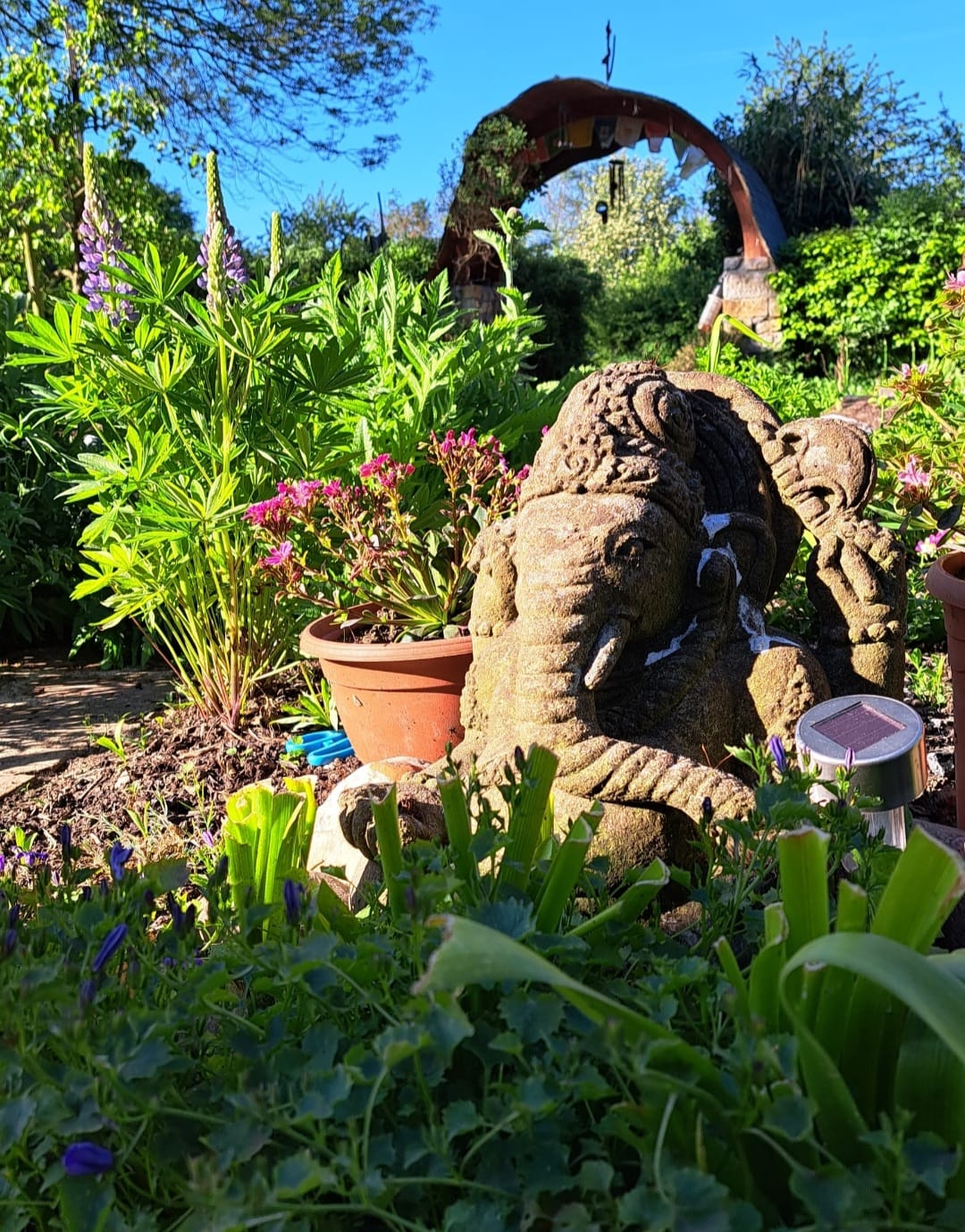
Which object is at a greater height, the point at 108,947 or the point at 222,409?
the point at 222,409

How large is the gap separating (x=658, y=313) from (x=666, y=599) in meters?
19.6

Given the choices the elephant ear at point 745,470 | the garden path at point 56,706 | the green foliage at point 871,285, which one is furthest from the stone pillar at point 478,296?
the elephant ear at point 745,470

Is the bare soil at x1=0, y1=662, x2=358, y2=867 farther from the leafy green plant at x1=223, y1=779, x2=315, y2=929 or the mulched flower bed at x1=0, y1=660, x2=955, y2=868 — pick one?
the leafy green plant at x1=223, y1=779, x2=315, y2=929

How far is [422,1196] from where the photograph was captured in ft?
3.22

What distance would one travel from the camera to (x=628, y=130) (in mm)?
18953

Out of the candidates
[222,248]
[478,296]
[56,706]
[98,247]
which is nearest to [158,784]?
[56,706]

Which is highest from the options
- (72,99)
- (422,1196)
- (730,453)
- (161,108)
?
(161,108)

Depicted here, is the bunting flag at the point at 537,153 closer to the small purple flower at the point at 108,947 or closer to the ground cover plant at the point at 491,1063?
the ground cover plant at the point at 491,1063

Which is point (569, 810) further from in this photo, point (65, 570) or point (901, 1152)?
point (65, 570)

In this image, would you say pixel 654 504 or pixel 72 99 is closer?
pixel 654 504

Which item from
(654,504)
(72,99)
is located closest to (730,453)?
(654,504)

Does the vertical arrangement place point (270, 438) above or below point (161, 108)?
below

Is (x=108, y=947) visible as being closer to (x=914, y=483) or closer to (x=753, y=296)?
(x=914, y=483)

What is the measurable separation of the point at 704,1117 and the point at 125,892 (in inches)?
28.3
